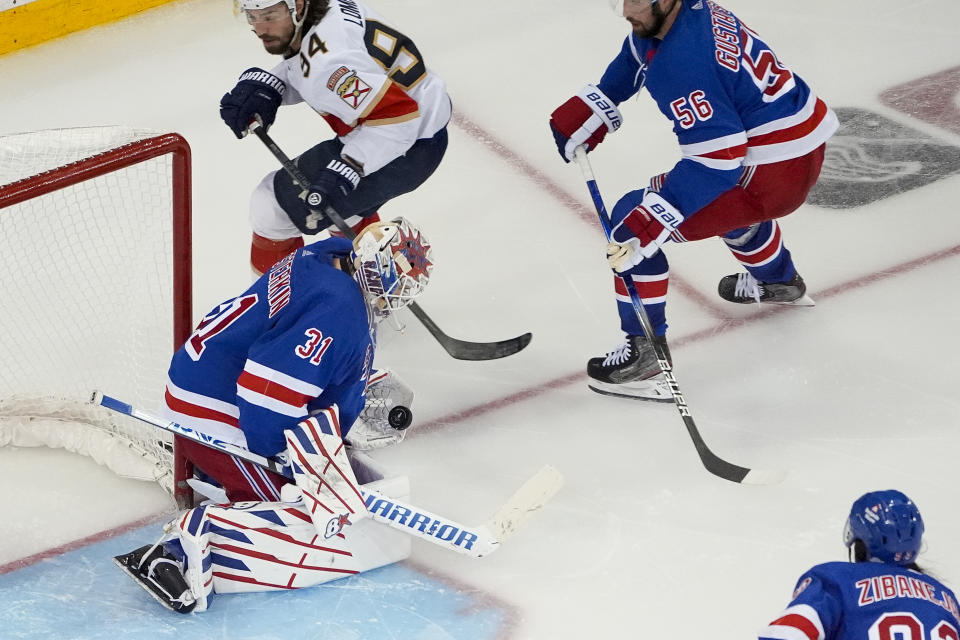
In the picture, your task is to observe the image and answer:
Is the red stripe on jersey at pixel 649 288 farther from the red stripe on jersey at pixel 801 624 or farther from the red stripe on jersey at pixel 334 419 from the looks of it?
the red stripe on jersey at pixel 801 624

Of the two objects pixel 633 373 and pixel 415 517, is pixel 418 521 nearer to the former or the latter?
pixel 415 517

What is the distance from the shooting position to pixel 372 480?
3.24 metres

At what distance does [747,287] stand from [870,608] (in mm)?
1683

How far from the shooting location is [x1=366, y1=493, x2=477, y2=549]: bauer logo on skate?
121 inches

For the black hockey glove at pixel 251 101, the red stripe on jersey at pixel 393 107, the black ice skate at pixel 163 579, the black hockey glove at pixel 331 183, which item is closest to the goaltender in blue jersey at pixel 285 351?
the black ice skate at pixel 163 579

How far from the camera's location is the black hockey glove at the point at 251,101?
3.71 metres

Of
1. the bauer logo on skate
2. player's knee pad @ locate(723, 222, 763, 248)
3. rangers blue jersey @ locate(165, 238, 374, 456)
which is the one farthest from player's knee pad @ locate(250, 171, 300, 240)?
player's knee pad @ locate(723, 222, 763, 248)

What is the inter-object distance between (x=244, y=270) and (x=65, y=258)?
51cm

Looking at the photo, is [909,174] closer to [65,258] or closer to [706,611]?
[706,611]

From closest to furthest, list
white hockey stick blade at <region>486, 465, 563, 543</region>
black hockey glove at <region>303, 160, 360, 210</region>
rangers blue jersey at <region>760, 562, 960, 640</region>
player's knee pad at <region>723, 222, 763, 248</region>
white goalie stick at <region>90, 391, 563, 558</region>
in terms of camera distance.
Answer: rangers blue jersey at <region>760, 562, 960, 640</region> < white goalie stick at <region>90, 391, 563, 558</region> < white hockey stick blade at <region>486, 465, 563, 543</region> < black hockey glove at <region>303, 160, 360, 210</region> < player's knee pad at <region>723, 222, 763, 248</region>

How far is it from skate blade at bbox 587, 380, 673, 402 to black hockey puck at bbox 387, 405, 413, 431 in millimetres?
578

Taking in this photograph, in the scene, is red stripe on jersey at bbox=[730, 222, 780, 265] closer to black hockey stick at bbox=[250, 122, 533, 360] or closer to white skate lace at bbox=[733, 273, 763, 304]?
white skate lace at bbox=[733, 273, 763, 304]

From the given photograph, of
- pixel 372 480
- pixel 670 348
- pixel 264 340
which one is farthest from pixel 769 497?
pixel 264 340

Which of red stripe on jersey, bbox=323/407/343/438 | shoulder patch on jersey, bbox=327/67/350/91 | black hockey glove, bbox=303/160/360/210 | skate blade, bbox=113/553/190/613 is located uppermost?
shoulder patch on jersey, bbox=327/67/350/91
